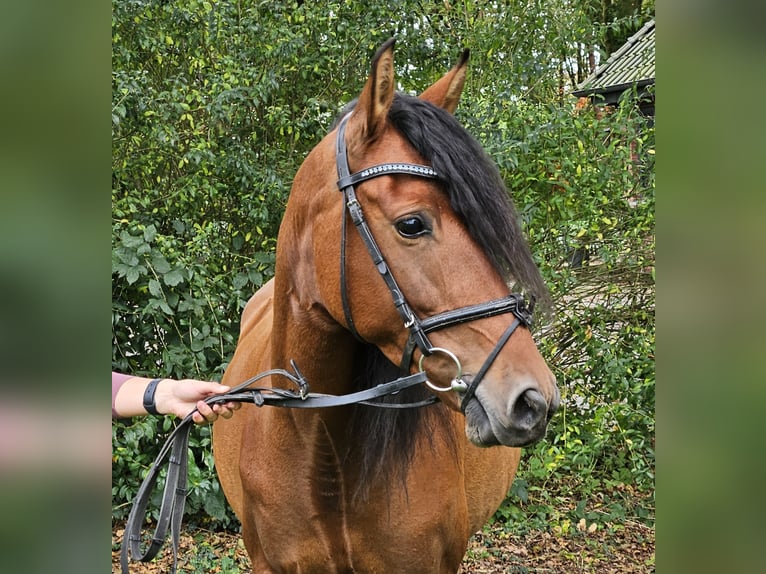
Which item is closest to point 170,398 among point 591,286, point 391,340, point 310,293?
point 310,293

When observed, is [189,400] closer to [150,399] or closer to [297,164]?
[150,399]

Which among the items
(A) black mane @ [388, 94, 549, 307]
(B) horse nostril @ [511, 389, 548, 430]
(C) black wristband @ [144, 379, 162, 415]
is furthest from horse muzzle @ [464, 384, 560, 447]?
(C) black wristband @ [144, 379, 162, 415]

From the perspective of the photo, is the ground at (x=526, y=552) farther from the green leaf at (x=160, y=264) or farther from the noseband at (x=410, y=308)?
the noseband at (x=410, y=308)

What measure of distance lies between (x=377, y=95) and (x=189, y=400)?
3.28 ft

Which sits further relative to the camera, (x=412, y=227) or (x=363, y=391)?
(x=363, y=391)

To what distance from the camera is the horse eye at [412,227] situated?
1693 mm

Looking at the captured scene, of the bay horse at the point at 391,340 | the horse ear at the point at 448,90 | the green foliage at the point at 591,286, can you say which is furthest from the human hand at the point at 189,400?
the green foliage at the point at 591,286

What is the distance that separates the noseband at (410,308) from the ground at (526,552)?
3.31 metres

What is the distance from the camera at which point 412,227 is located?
1.70 meters

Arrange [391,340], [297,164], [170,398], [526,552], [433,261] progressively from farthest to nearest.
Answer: [297,164] < [526,552] < [170,398] < [391,340] < [433,261]

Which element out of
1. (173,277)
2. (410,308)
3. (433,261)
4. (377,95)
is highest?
(377,95)

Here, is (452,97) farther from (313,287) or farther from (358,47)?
(358,47)

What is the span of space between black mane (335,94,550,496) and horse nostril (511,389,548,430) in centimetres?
30
